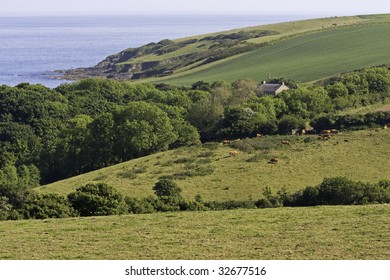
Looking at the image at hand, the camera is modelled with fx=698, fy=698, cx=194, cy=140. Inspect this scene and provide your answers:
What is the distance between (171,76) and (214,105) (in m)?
58.9

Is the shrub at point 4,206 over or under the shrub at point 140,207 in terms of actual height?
under

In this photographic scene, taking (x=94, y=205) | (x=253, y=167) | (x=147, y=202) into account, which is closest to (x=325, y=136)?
(x=253, y=167)

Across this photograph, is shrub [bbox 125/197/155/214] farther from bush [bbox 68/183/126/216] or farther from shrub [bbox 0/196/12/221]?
shrub [bbox 0/196/12/221]

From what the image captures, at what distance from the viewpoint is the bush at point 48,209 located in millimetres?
28683

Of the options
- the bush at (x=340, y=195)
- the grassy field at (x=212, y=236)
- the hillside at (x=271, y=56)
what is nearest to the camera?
the grassy field at (x=212, y=236)

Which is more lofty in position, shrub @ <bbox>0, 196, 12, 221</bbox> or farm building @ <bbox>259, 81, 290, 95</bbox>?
shrub @ <bbox>0, 196, 12, 221</bbox>

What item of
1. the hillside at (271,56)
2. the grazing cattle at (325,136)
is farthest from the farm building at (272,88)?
the grazing cattle at (325,136)

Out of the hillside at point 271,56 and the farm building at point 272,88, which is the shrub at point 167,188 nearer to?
the farm building at point 272,88

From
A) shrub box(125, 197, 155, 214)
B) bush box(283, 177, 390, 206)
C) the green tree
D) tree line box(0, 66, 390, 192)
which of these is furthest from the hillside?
shrub box(125, 197, 155, 214)

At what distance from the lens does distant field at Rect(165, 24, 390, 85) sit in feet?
362

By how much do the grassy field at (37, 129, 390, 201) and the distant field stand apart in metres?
54.6

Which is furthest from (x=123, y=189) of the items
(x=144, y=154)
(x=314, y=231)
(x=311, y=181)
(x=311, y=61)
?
(x=311, y=61)

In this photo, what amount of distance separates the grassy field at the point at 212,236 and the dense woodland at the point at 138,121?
14078mm

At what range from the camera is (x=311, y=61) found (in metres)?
120
